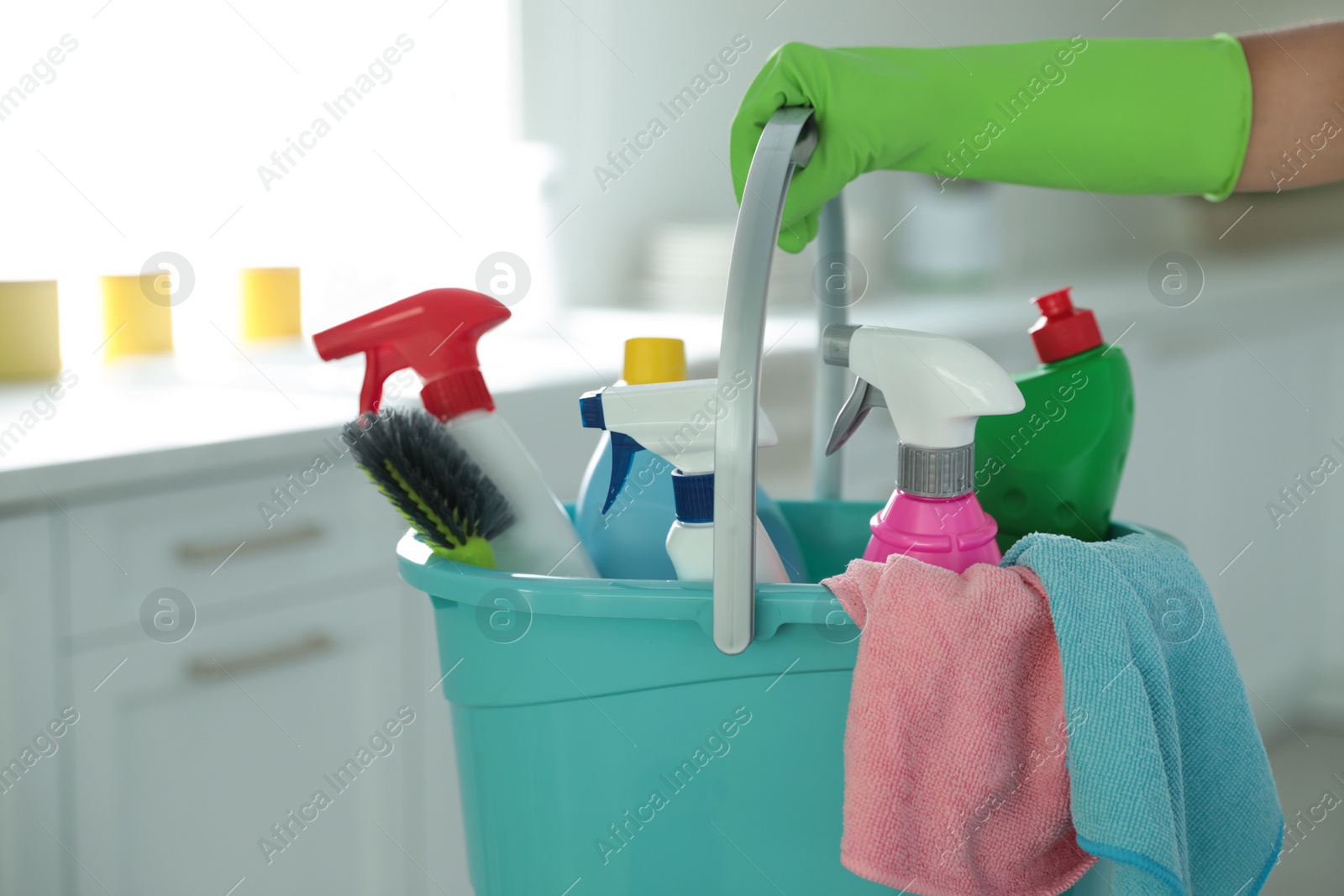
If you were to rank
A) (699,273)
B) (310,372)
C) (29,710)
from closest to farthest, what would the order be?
(29,710)
(310,372)
(699,273)

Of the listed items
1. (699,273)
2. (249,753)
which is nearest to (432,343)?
(249,753)

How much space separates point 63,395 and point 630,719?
0.87 metres

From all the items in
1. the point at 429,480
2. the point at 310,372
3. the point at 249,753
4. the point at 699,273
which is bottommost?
the point at 249,753

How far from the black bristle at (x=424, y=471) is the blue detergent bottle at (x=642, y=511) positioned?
61mm

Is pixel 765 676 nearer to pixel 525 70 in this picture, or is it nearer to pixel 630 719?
pixel 630 719

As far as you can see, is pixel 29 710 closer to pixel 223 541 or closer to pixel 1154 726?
pixel 223 541

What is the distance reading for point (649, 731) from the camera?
19.0 inches

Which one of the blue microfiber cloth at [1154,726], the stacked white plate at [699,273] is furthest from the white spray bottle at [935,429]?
the stacked white plate at [699,273]

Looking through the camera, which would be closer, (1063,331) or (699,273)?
(1063,331)

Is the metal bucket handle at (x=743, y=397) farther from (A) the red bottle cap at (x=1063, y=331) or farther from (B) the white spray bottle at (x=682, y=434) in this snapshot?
(A) the red bottle cap at (x=1063, y=331)

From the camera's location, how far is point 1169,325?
6.06ft

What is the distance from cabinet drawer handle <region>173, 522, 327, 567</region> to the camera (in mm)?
968

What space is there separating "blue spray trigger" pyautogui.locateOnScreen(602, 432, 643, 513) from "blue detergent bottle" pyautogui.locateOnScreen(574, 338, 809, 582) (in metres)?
0.02

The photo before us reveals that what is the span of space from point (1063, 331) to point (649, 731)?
0.96 feet
